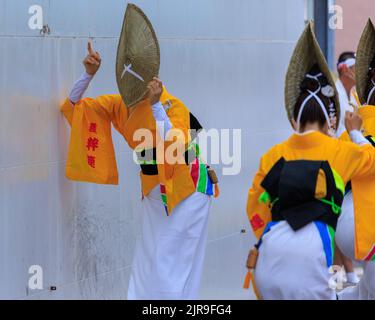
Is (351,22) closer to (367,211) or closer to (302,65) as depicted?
(367,211)

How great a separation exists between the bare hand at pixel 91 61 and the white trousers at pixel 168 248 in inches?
31.1

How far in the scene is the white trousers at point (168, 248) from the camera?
24.2 ft

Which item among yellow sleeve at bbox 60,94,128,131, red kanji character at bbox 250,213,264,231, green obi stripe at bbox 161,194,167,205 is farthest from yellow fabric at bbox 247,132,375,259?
yellow sleeve at bbox 60,94,128,131

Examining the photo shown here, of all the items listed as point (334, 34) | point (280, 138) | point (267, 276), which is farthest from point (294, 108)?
point (334, 34)

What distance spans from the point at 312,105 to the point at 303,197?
531mm

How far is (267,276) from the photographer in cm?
623

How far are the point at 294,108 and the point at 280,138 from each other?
405cm

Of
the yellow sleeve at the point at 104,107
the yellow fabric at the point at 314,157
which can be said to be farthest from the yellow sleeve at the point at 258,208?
the yellow sleeve at the point at 104,107

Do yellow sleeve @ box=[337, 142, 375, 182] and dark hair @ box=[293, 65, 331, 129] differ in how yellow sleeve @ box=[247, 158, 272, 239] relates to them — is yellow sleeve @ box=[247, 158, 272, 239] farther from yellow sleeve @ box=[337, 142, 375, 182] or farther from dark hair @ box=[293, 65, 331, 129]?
yellow sleeve @ box=[337, 142, 375, 182]

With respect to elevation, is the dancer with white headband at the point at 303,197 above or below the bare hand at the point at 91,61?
below

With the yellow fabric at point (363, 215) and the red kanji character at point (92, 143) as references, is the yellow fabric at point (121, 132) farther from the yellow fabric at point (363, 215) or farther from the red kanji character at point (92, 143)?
the yellow fabric at point (363, 215)

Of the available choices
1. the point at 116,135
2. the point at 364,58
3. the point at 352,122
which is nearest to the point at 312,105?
the point at 352,122

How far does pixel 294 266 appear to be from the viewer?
6.18 m

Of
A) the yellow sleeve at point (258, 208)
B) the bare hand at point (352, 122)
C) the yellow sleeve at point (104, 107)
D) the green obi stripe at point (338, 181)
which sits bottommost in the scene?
the yellow sleeve at point (258, 208)
